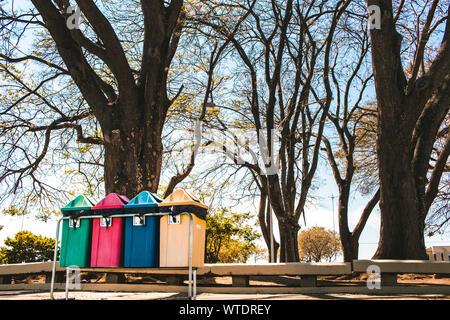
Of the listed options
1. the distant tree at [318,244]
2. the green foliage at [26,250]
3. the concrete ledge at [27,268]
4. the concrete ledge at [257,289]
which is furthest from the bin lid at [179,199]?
the distant tree at [318,244]

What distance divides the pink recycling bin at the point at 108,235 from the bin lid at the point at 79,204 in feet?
0.64

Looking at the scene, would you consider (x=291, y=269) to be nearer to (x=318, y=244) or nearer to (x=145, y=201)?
(x=145, y=201)

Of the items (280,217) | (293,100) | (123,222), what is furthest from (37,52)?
(123,222)

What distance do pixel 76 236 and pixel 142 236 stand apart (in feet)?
3.22

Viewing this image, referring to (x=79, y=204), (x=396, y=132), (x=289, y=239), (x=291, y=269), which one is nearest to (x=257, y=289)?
(x=291, y=269)

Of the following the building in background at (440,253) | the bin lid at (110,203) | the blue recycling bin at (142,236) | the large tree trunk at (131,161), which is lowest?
the building in background at (440,253)

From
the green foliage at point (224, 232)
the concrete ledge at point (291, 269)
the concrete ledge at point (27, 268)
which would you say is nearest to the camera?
the concrete ledge at point (291, 269)

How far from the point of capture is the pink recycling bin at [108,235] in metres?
4.81

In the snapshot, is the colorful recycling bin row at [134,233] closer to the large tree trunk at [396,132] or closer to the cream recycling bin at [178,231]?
the cream recycling bin at [178,231]

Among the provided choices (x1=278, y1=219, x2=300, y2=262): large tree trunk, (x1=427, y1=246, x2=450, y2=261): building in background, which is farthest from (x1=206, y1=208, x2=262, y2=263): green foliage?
(x1=427, y1=246, x2=450, y2=261): building in background

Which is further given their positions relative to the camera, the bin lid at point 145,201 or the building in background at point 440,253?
the building in background at point 440,253

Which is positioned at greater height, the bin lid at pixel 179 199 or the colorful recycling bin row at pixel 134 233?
the bin lid at pixel 179 199

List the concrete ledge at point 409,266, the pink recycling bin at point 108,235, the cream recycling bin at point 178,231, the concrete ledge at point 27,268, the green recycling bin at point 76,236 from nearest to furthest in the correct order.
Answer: the cream recycling bin at point 178,231 < the pink recycling bin at point 108,235 < the green recycling bin at point 76,236 < the concrete ledge at point 409,266 < the concrete ledge at point 27,268
